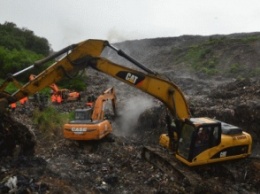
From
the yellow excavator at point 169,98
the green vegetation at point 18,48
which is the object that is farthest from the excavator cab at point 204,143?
the green vegetation at point 18,48

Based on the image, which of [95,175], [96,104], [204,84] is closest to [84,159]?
[95,175]

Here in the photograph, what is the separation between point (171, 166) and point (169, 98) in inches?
66.9

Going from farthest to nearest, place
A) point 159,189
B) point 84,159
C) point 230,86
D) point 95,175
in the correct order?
point 230,86, point 84,159, point 95,175, point 159,189

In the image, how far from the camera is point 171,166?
995 cm

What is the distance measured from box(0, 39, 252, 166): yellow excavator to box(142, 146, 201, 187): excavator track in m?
0.21

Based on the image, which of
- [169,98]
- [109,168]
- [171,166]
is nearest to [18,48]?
[109,168]

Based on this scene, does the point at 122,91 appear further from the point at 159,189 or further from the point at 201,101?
the point at 159,189

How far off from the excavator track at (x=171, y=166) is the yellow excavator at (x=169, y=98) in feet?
0.69

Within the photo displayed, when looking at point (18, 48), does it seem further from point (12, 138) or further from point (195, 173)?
point (195, 173)

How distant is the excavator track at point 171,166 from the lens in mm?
9242

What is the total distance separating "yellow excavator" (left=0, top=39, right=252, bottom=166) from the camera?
30.2ft

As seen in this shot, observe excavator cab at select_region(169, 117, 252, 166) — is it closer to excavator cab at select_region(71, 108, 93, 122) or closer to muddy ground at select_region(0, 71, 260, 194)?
muddy ground at select_region(0, 71, 260, 194)

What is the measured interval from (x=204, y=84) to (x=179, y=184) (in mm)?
14448

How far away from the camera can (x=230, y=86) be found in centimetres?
1914
